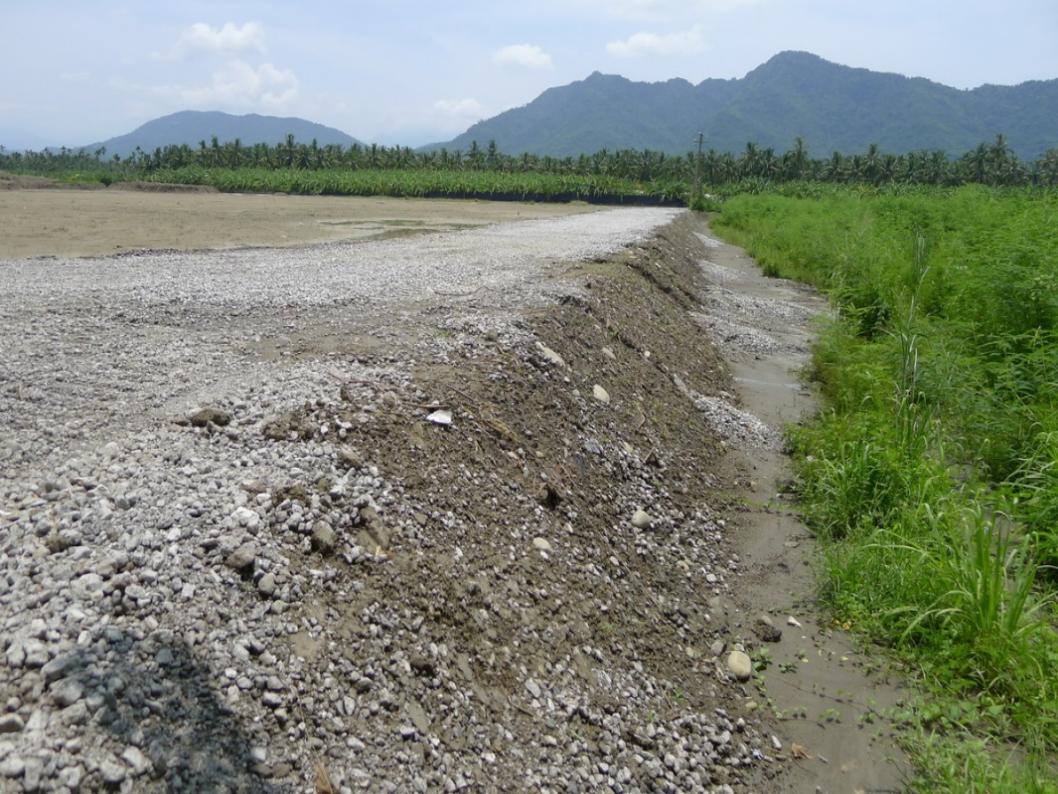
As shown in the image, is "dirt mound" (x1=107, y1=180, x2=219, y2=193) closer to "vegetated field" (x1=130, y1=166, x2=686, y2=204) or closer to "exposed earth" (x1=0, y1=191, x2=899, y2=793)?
"vegetated field" (x1=130, y1=166, x2=686, y2=204)

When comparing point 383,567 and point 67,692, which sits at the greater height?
point 67,692

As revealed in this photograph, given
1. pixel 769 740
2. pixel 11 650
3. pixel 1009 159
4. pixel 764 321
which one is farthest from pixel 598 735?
pixel 1009 159

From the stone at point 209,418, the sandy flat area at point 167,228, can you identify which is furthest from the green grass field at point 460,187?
the stone at point 209,418

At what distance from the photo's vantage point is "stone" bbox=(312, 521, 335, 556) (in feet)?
13.8

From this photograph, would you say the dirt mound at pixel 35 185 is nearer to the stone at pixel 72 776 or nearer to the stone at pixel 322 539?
the stone at pixel 322 539

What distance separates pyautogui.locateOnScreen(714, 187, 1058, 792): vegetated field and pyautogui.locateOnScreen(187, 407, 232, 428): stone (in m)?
4.78

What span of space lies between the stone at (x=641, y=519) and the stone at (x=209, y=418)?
350cm

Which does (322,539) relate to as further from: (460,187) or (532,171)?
(532,171)

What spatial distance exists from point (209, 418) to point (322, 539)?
1589mm

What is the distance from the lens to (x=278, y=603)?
3.72m

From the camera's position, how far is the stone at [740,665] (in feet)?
17.4

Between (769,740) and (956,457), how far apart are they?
4.94 meters

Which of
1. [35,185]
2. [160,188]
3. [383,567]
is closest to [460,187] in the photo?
[160,188]

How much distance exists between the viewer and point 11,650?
3.02m
